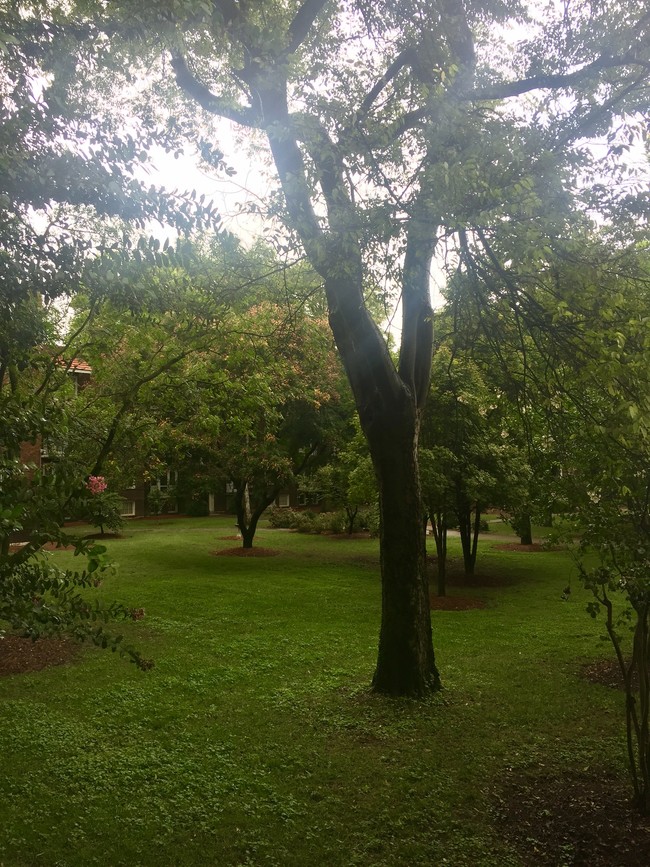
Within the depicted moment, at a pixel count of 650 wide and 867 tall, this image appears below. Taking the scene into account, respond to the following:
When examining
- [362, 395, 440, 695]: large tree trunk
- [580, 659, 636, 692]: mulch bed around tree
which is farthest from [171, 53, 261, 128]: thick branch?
[580, 659, 636, 692]: mulch bed around tree

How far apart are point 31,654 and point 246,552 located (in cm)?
1283

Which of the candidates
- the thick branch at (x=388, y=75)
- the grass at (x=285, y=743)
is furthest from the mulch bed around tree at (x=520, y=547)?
the thick branch at (x=388, y=75)

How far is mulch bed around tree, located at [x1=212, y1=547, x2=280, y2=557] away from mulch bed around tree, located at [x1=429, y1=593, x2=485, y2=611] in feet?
27.5

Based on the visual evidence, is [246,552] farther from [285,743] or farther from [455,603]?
[285,743]

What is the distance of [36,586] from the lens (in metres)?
3.20

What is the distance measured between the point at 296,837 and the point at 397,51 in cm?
801

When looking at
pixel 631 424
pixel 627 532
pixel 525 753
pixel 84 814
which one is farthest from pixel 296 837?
pixel 631 424

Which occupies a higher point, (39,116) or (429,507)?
(39,116)

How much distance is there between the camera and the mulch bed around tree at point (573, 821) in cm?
416

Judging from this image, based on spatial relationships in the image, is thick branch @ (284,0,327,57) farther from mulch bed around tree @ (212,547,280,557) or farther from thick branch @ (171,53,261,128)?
mulch bed around tree @ (212,547,280,557)

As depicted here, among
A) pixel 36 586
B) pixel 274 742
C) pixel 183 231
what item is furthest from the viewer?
pixel 274 742

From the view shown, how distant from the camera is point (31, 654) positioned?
9.50 metres

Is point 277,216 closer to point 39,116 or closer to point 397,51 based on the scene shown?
point 39,116

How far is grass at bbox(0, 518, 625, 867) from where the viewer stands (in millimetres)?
4484
